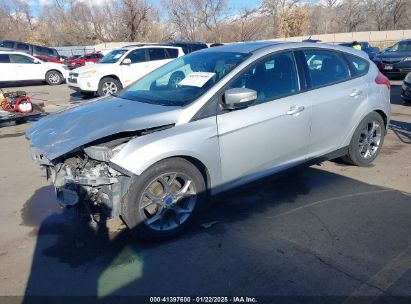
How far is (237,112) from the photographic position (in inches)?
143

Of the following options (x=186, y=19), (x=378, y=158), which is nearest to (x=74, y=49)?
(x=186, y=19)

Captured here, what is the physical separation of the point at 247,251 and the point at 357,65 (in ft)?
9.81

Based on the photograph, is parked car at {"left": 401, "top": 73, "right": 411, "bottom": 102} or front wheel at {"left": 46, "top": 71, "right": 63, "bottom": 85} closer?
parked car at {"left": 401, "top": 73, "right": 411, "bottom": 102}

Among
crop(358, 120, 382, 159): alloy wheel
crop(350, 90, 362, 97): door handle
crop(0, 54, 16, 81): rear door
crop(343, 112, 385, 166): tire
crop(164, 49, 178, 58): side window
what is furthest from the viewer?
crop(0, 54, 16, 81): rear door

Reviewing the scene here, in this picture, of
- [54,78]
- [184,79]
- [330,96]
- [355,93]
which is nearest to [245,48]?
[184,79]

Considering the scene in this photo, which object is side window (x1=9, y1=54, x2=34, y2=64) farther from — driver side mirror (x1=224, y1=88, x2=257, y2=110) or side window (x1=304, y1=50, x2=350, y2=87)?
driver side mirror (x1=224, y1=88, x2=257, y2=110)

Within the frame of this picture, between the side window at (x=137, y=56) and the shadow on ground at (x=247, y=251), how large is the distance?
997 cm

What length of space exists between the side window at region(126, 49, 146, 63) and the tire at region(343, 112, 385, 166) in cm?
1010

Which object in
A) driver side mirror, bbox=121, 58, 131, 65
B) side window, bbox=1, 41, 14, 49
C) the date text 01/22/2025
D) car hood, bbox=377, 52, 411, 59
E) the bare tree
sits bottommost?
the date text 01/22/2025

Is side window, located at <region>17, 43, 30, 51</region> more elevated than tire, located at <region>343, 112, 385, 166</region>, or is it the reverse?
side window, located at <region>17, 43, 30, 51</region>

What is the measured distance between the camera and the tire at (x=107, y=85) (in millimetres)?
12898

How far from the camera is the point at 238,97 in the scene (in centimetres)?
348

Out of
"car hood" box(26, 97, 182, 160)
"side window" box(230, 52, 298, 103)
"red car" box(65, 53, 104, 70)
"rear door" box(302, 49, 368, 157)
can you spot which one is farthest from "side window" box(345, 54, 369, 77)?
"red car" box(65, 53, 104, 70)

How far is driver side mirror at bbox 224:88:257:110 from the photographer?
137 inches
